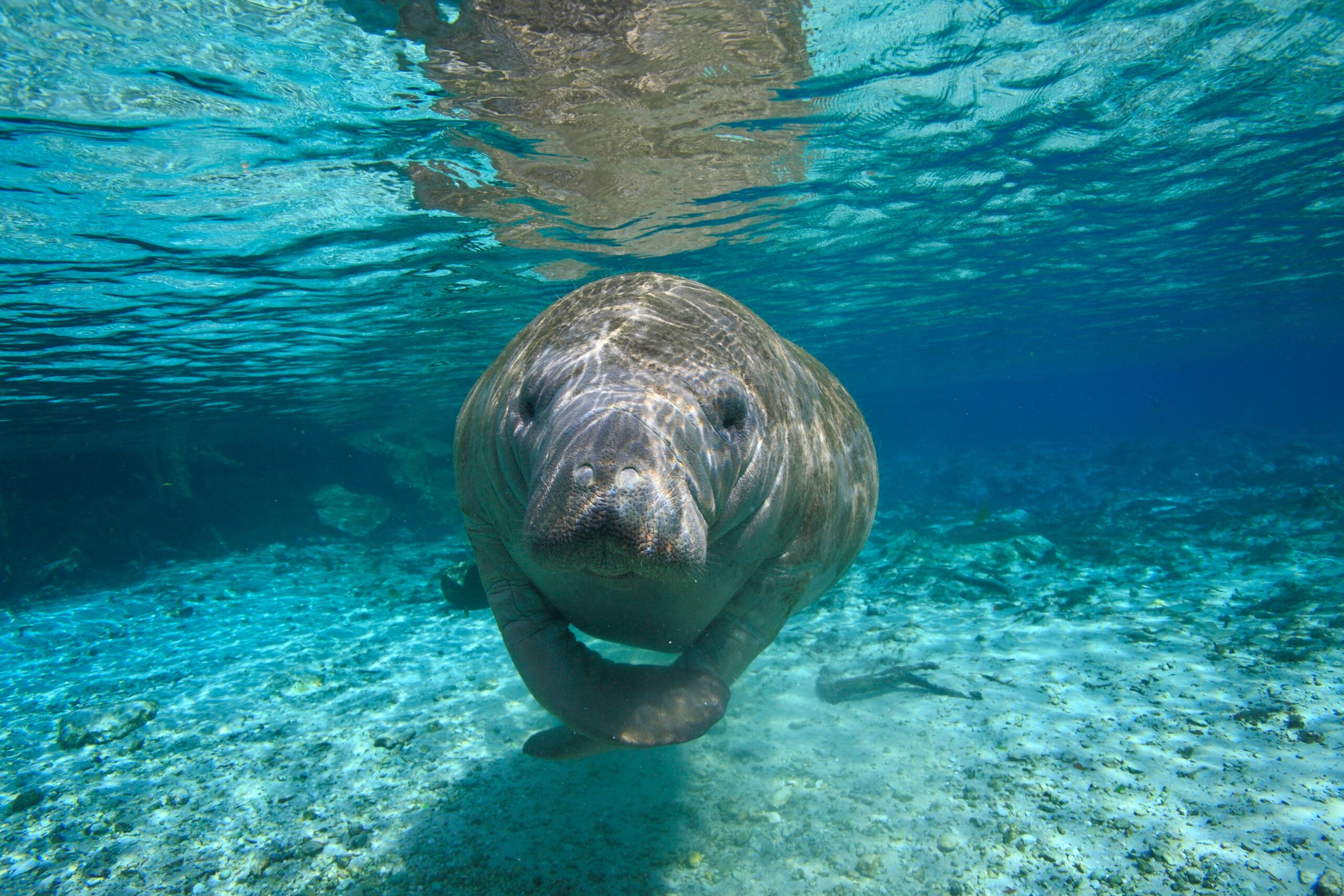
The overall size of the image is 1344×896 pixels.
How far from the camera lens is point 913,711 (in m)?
5.66

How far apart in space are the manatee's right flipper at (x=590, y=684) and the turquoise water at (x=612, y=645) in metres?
1.36

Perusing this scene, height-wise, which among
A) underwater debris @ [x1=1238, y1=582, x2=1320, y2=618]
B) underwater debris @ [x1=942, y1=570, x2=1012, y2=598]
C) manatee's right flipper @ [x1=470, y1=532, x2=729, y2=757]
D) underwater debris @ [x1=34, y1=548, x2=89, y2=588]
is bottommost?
underwater debris @ [x1=34, y1=548, x2=89, y2=588]

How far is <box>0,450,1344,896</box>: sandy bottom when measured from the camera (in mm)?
3582

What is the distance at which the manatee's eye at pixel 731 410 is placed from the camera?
2422 millimetres

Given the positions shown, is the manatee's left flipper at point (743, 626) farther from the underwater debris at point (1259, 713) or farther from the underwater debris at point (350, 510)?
the underwater debris at point (350, 510)

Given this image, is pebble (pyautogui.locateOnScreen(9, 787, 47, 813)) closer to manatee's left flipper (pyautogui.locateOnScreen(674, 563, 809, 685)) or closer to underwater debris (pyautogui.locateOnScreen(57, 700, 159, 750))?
underwater debris (pyautogui.locateOnScreen(57, 700, 159, 750))

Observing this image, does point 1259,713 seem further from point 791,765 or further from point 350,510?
point 350,510

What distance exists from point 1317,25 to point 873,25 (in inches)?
220

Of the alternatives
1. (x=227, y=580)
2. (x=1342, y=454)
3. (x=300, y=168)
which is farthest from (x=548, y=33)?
(x=1342, y=454)

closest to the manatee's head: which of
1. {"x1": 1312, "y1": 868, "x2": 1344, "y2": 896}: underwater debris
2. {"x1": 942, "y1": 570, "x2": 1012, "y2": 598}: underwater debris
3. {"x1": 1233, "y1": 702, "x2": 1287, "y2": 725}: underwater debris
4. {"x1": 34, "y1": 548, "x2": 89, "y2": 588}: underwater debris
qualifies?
{"x1": 1312, "y1": 868, "x2": 1344, "y2": 896}: underwater debris

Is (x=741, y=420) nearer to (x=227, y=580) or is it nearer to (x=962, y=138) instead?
(x=962, y=138)

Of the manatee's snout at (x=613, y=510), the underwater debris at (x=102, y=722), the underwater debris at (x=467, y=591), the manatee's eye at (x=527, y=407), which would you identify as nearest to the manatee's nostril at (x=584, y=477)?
the manatee's snout at (x=613, y=510)

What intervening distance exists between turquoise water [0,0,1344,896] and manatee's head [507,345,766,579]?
262 cm

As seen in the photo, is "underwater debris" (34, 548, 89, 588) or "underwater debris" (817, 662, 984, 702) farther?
"underwater debris" (34, 548, 89, 588)
